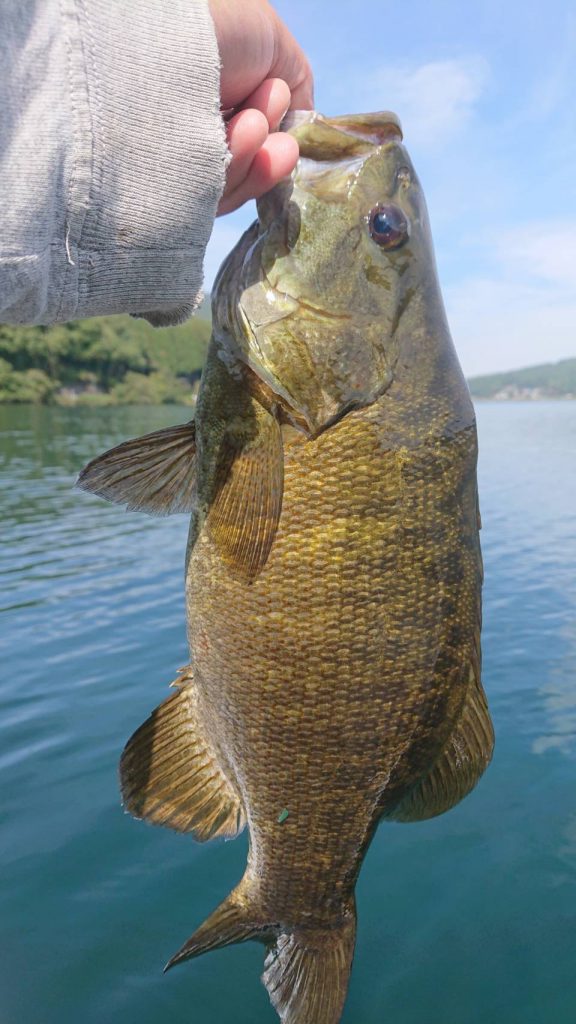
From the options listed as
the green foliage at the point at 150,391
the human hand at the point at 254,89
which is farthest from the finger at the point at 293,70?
the green foliage at the point at 150,391

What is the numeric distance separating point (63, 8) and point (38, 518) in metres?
18.9

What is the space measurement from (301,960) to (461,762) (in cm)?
99

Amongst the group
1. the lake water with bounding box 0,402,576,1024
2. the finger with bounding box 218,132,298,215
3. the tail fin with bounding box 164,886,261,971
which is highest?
the finger with bounding box 218,132,298,215

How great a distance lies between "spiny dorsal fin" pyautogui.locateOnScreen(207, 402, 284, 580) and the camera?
242 centimetres

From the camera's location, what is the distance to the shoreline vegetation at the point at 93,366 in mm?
80188

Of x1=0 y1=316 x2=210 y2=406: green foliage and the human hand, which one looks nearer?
the human hand


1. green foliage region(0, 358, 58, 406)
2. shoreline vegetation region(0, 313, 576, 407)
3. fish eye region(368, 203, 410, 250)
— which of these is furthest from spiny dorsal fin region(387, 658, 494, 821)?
green foliage region(0, 358, 58, 406)

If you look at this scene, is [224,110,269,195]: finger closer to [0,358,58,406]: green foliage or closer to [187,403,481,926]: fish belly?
[187,403,481,926]: fish belly

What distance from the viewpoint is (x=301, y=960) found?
2.92 m

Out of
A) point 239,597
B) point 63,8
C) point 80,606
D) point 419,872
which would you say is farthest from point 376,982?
point 80,606

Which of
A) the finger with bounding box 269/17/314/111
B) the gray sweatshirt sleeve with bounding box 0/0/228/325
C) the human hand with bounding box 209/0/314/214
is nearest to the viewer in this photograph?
the gray sweatshirt sleeve with bounding box 0/0/228/325

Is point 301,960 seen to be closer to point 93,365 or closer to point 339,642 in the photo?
point 339,642

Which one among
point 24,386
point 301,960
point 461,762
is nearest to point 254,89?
point 461,762

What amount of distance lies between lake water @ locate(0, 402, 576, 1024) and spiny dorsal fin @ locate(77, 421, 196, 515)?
3.37 metres
